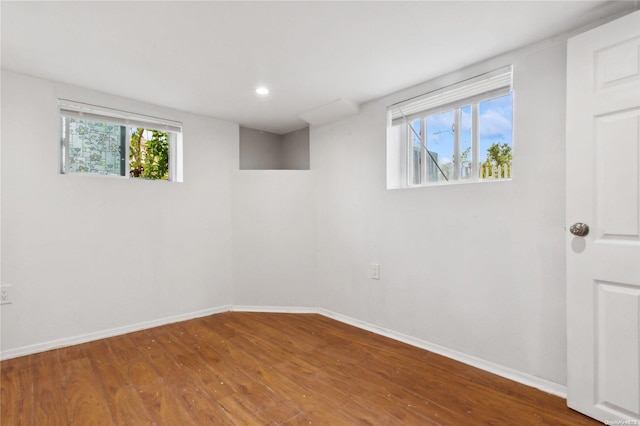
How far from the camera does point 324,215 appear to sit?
3.43 metres

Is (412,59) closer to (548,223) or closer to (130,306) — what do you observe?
(548,223)

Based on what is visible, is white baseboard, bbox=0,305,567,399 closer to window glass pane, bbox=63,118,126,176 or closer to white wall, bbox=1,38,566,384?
white wall, bbox=1,38,566,384

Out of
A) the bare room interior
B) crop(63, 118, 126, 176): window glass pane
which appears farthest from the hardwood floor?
crop(63, 118, 126, 176): window glass pane

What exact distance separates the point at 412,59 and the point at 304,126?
1853 millimetres

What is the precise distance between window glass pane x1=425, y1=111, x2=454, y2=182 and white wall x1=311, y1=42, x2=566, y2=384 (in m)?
0.18

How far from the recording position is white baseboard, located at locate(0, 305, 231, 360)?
7.73 feet

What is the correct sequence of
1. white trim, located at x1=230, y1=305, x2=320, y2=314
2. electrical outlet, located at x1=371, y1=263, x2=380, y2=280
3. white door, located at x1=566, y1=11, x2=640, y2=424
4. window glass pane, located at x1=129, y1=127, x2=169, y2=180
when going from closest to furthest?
white door, located at x1=566, y1=11, x2=640, y2=424
electrical outlet, located at x1=371, y1=263, x2=380, y2=280
window glass pane, located at x1=129, y1=127, x2=169, y2=180
white trim, located at x1=230, y1=305, x2=320, y2=314

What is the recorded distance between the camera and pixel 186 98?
2.86 m

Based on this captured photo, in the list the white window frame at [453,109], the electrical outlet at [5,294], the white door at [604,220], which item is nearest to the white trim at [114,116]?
the electrical outlet at [5,294]

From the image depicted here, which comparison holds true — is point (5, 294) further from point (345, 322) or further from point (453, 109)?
point (453, 109)

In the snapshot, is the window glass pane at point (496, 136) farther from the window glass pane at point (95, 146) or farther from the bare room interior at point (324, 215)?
the window glass pane at point (95, 146)

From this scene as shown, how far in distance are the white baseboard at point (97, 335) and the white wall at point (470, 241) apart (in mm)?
1426

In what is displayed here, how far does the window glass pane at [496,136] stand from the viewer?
7.16 ft

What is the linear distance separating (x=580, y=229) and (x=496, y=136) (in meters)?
0.86
